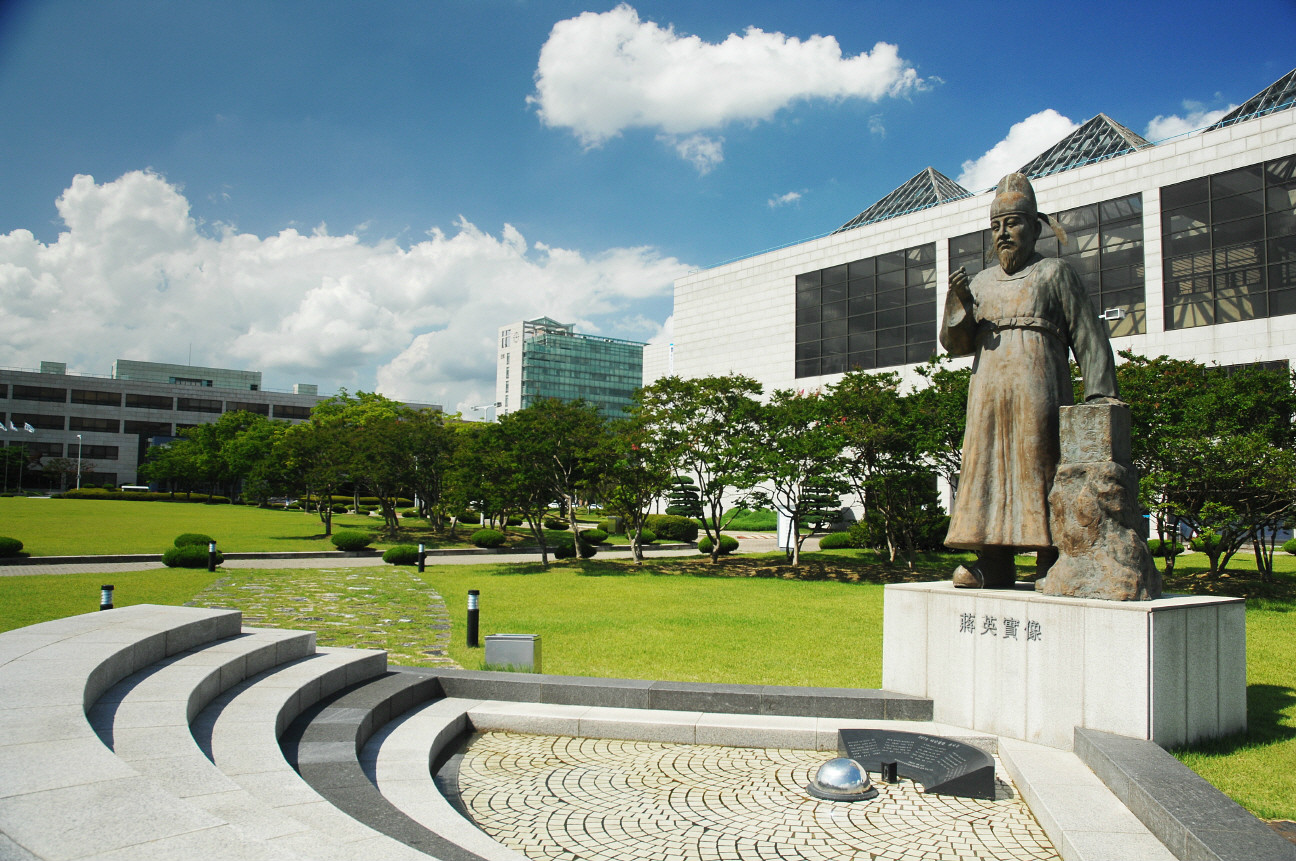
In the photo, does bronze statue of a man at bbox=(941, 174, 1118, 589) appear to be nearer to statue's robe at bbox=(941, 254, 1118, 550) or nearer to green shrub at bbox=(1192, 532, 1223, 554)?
statue's robe at bbox=(941, 254, 1118, 550)

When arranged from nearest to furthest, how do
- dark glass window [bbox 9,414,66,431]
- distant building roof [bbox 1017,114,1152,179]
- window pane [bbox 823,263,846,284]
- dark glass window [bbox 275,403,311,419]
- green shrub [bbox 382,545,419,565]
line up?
green shrub [bbox 382,545,419,565] < distant building roof [bbox 1017,114,1152,179] < window pane [bbox 823,263,846,284] < dark glass window [bbox 9,414,66,431] < dark glass window [bbox 275,403,311,419]

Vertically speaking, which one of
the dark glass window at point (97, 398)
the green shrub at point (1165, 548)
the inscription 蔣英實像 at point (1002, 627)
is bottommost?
the green shrub at point (1165, 548)

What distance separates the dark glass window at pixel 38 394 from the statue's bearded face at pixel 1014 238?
94.5 metres

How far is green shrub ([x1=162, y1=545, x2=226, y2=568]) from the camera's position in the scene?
2198 cm

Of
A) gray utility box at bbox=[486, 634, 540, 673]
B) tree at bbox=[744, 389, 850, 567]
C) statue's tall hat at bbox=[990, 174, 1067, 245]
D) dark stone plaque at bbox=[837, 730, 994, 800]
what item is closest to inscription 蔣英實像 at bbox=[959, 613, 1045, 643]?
Answer: dark stone plaque at bbox=[837, 730, 994, 800]

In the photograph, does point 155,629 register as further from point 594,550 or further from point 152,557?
point 594,550

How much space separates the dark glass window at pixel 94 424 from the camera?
79.0 metres

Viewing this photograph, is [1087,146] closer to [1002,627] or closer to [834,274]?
[834,274]

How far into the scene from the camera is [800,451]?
24078 mm

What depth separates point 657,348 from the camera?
90.5m

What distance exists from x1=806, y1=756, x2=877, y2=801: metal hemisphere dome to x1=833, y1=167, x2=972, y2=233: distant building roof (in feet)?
141

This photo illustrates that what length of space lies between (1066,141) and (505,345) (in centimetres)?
10035

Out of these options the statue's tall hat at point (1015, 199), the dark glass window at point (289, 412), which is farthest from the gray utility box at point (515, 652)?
the dark glass window at point (289, 412)

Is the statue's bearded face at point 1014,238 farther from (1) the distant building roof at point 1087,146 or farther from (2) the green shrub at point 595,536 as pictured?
(1) the distant building roof at point 1087,146
